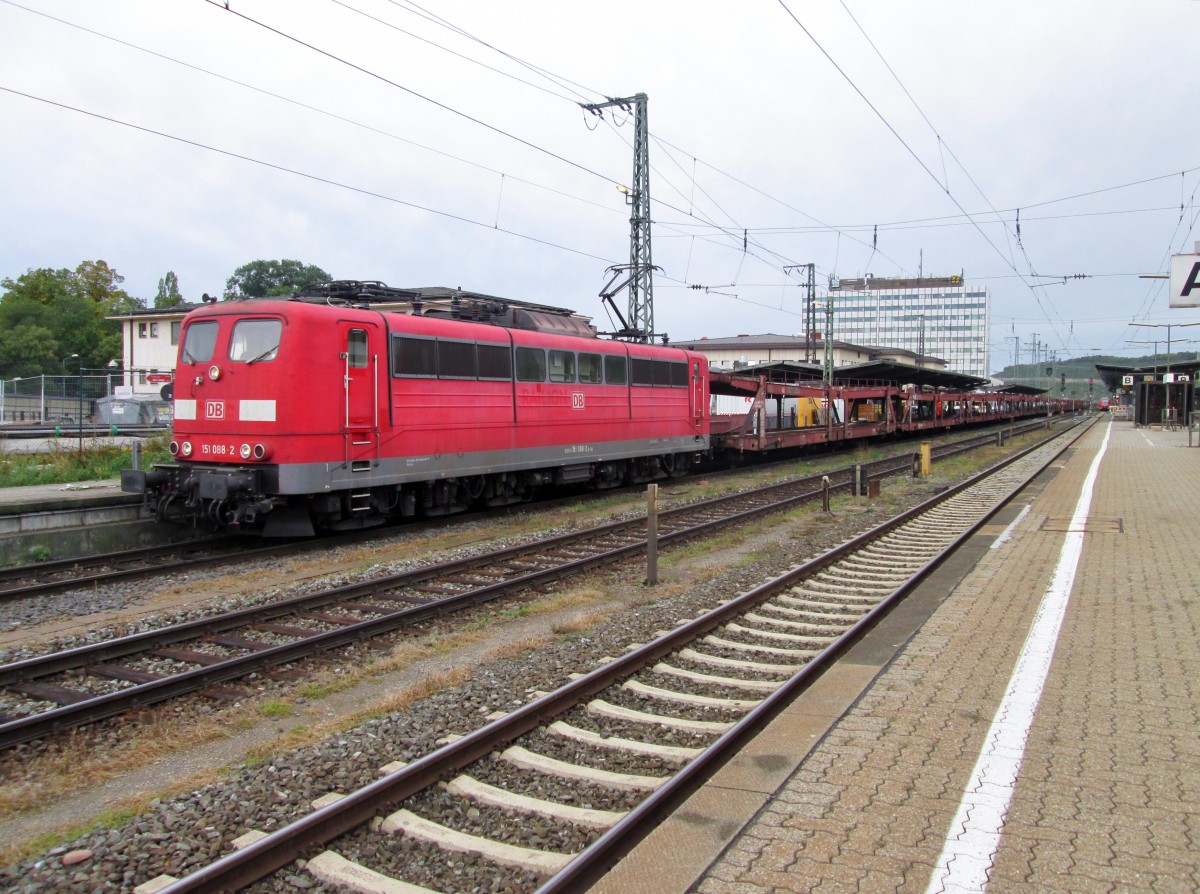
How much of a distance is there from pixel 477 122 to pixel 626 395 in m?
6.48

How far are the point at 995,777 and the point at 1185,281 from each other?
14401 mm

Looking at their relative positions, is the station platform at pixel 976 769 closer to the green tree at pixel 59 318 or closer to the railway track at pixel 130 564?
the railway track at pixel 130 564

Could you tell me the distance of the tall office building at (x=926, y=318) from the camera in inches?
4163

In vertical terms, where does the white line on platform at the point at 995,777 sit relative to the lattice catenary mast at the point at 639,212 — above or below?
below

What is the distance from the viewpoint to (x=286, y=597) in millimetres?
8969

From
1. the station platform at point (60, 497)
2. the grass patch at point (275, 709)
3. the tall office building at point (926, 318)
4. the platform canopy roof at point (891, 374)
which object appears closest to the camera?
the grass patch at point (275, 709)

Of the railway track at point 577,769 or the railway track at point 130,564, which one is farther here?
the railway track at point 130,564

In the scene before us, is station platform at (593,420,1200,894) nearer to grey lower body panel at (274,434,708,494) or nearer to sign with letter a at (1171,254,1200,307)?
grey lower body panel at (274,434,708,494)

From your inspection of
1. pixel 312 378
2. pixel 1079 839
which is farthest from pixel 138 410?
pixel 1079 839

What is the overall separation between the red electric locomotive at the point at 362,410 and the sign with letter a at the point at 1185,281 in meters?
10.8

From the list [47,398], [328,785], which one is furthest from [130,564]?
[47,398]

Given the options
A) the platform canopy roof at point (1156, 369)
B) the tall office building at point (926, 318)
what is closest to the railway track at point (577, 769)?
the platform canopy roof at point (1156, 369)

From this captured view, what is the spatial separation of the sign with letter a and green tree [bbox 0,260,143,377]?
54.6 metres

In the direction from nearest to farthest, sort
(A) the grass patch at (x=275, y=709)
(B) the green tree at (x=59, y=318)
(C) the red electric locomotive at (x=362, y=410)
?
(A) the grass patch at (x=275, y=709)
(C) the red electric locomotive at (x=362, y=410)
(B) the green tree at (x=59, y=318)
